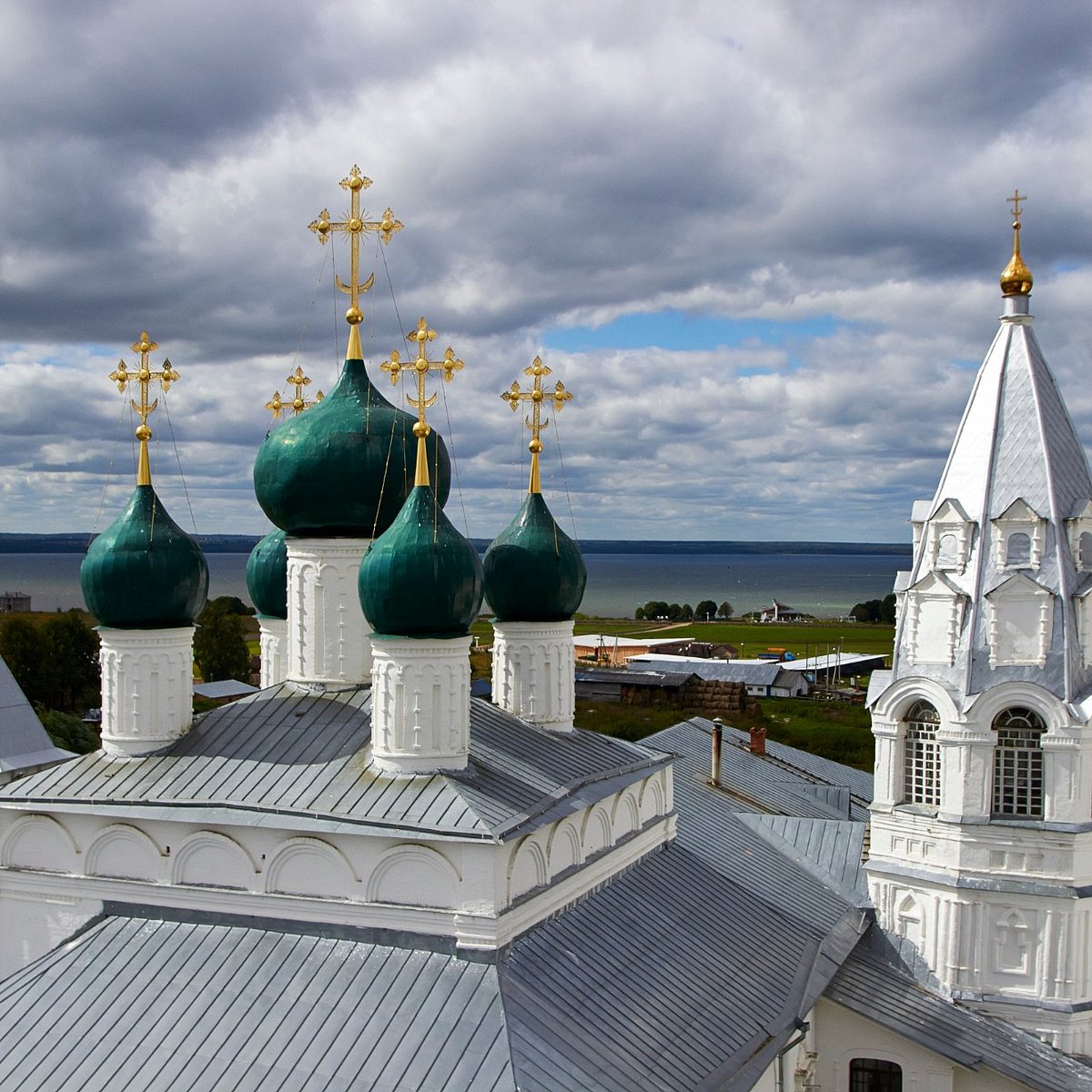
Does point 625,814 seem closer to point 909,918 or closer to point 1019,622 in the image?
point 909,918

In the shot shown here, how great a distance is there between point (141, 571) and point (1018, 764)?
8.64 m

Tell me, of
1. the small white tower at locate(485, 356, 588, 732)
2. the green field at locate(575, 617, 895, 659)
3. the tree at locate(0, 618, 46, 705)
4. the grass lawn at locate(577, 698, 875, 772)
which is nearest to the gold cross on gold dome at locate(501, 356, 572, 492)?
the small white tower at locate(485, 356, 588, 732)

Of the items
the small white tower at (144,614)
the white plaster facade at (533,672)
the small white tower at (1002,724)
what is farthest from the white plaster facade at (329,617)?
the small white tower at (1002,724)

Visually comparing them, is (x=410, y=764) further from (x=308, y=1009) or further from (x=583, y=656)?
(x=583, y=656)

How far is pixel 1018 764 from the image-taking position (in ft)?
39.7

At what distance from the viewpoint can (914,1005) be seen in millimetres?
12180

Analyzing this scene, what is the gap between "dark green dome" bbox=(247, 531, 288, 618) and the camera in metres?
13.8

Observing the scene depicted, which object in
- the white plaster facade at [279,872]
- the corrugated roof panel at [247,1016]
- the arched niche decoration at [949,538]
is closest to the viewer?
the corrugated roof panel at [247,1016]

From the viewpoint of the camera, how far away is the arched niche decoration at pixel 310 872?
9742 millimetres

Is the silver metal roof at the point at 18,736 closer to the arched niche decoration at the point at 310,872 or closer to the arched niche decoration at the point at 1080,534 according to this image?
the arched niche decoration at the point at 310,872

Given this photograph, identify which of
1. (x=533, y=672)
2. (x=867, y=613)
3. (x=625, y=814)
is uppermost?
(x=533, y=672)

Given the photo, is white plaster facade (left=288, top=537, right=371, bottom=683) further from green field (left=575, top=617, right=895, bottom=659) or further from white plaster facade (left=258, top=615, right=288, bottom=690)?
green field (left=575, top=617, right=895, bottom=659)

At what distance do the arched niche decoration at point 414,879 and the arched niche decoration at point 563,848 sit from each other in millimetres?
1209

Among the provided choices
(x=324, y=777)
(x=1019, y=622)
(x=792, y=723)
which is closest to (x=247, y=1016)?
(x=324, y=777)
